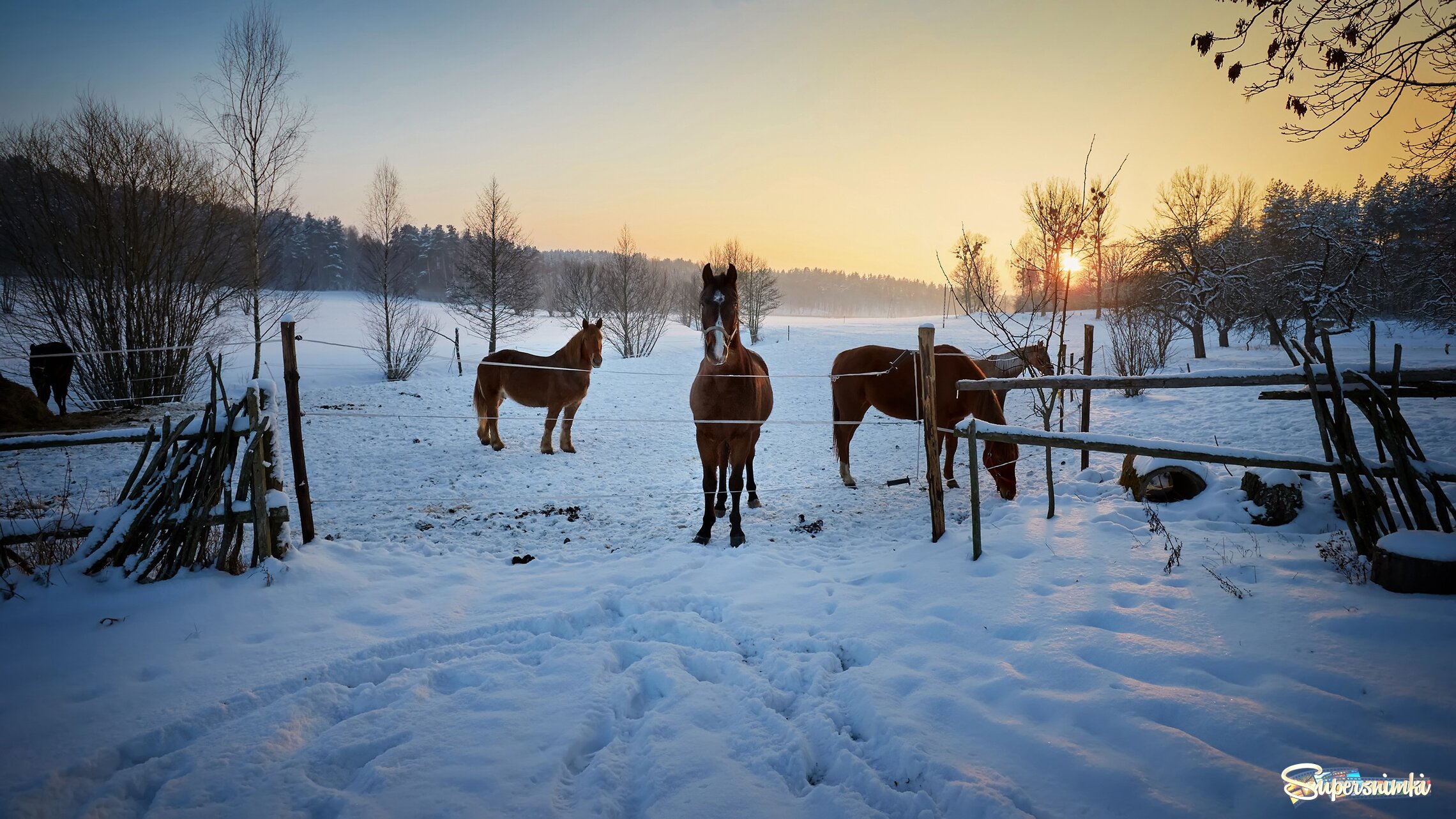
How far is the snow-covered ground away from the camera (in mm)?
1942

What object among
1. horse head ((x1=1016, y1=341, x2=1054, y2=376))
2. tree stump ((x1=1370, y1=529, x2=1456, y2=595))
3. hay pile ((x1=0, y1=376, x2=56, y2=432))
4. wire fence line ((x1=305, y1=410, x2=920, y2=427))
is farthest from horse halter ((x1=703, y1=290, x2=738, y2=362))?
hay pile ((x1=0, y1=376, x2=56, y2=432))

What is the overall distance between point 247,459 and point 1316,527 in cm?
825

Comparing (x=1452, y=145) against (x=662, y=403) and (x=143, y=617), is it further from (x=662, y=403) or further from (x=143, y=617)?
(x=662, y=403)

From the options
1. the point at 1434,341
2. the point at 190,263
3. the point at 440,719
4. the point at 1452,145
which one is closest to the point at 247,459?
the point at 440,719

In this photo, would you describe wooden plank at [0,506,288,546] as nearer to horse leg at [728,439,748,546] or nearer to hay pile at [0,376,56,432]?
horse leg at [728,439,748,546]

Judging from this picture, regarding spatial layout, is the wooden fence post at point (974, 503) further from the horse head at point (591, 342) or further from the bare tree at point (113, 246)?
the bare tree at point (113, 246)

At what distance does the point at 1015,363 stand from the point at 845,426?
800 cm

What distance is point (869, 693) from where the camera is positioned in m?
2.52

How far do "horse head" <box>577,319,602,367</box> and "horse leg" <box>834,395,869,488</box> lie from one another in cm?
416

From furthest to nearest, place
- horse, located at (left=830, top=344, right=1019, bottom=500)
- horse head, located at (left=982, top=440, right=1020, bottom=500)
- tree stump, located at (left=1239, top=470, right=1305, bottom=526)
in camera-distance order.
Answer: horse, located at (left=830, top=344, right=1019, bottom=500)
horse head, located at (left=982, top=440, right=1020, bottom=500)
tree stump, located at (left=1239, top=470, right=1305, bottom=526)

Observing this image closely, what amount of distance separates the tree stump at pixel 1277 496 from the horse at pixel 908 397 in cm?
198

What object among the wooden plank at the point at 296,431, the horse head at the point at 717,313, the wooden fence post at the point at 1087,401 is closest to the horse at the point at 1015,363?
the wooden fence post at the point at 1087,401

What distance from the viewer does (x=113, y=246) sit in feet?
33.8

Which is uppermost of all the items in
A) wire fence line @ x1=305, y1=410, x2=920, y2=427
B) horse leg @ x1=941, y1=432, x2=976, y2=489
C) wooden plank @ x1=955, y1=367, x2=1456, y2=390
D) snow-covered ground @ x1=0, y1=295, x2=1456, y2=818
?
wooden plank @ x1=955, y1=367, x2=1456, y2=390
